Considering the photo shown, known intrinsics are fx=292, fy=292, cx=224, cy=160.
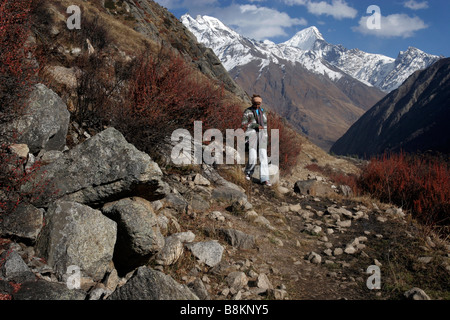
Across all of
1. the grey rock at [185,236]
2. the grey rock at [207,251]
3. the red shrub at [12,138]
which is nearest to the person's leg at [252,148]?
the grey rock at [185,236]

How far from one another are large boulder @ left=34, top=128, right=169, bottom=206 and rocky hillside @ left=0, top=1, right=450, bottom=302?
0.04 feet

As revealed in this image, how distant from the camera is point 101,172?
3.59 m

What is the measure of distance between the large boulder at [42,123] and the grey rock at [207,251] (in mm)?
2453

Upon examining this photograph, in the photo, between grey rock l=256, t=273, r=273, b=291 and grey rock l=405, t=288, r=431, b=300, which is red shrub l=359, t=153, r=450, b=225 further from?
grey rock l=256, t=273, r=273, b=291

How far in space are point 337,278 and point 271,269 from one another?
3.05 ft

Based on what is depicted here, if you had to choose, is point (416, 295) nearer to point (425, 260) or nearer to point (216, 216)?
point (425, 260)

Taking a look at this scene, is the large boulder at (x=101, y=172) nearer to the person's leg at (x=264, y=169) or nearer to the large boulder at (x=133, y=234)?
the large boulder at (x=133, y=234)

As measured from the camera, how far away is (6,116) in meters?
3.72

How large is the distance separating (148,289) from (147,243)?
0.89 metres

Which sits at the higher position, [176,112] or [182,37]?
[182,37]

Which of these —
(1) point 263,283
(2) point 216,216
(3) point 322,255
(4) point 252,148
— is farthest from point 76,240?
(4) point 252,148

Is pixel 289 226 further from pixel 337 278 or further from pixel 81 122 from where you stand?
pixel 81 122
